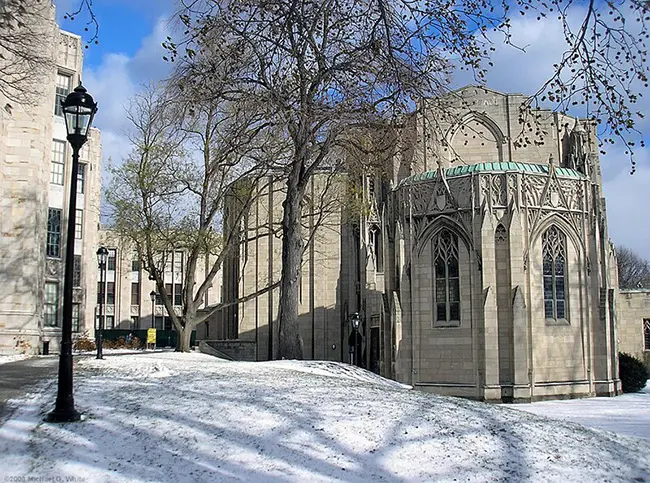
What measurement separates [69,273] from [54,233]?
28888 mm

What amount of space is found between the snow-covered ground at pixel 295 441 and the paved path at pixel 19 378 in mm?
453

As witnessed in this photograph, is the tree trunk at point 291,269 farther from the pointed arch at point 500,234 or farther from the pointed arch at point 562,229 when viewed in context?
the pointed arch at point 562,229

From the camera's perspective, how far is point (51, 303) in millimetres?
37375

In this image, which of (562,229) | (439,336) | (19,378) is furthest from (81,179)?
(19,378)

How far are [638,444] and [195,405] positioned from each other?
22.2 ft

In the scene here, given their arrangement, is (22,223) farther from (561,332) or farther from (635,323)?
(635,323)

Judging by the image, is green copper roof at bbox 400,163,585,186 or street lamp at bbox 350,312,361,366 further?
street lamp at bbox 350,312,361,366

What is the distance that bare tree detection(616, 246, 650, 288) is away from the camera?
290ft

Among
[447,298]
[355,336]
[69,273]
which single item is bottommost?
[355,336]

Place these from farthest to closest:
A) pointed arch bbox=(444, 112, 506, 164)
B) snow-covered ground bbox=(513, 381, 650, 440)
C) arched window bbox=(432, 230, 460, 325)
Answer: pointed arch bbox=(444, 112, 506, 164), arched window bbox=(432, 230, 460, 325), snow-covered ground bbox=(513, 381, 650, 440)

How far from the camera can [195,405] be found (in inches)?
444

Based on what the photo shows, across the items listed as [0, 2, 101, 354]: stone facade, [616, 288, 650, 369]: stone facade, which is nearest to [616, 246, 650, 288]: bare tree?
[616, 288, 650, 369]: stone facade

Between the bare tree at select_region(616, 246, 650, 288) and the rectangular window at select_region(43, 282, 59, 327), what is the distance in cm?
6919

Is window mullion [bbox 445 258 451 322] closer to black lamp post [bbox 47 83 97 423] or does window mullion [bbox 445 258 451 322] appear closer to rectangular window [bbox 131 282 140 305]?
black lamp post [bbox 47 83 97 423]
